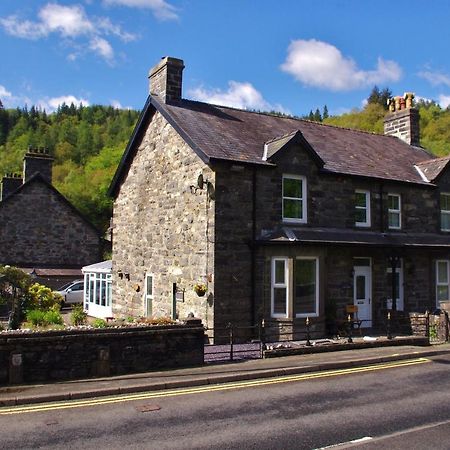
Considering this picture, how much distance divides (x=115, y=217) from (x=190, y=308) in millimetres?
8239

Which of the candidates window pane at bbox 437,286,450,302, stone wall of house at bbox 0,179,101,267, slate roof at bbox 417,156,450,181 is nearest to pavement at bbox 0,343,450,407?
window pane at bbox 437,286,450,302

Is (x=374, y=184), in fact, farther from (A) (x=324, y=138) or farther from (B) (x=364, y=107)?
(B) (x=364, y=107)

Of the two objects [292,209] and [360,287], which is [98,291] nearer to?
[292,209]

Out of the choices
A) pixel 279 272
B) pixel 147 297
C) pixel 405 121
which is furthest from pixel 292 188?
pixel 405 121

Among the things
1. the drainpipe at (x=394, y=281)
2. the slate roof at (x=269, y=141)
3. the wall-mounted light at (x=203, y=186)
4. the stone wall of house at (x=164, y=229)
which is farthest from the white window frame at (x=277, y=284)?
the drainpipe at (x=394, y=281)

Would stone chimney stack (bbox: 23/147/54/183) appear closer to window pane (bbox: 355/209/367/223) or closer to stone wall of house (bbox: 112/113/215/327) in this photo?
stone wall of house (bbox: 112/113/215/327)

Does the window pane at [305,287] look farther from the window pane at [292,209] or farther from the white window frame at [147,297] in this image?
the white window frame at [147,297]

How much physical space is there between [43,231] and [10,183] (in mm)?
5114

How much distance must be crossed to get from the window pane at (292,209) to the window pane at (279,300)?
265 centimetres

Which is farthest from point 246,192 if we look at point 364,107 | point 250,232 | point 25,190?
point 364,107

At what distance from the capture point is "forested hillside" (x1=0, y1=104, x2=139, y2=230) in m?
78.8

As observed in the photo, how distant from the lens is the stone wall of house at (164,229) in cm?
1712

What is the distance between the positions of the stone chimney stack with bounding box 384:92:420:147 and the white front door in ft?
34.4

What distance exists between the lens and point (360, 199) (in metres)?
20.2
